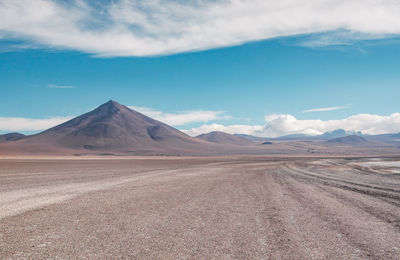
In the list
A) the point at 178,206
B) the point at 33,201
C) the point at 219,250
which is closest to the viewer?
the point at 219,250

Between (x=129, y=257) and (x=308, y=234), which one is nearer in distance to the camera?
(x=129, y=257)

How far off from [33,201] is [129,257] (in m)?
9.16

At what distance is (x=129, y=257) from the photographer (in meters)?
6.74

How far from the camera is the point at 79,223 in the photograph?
9.81 meters

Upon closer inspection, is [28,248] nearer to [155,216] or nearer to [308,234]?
[155,216]

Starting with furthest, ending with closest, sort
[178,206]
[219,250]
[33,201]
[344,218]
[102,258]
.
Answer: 1. [33,201]
2. [178,206]
3. [344,218]
4. [219,250]
5. [102,258]

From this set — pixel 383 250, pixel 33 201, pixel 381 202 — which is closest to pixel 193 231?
pixel 383 250

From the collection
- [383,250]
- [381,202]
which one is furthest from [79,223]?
[381,202]

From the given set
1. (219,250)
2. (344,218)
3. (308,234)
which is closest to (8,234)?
(219,250)

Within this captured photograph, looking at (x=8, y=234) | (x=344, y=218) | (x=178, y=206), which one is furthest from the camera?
(x=178, y=206)

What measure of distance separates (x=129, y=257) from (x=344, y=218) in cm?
709

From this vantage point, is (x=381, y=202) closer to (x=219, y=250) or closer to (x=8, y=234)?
(x=219, y=250)

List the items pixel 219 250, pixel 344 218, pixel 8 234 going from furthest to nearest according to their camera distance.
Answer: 1. pixel 344 218
2. pixel 8 234
3. pixel 219 250

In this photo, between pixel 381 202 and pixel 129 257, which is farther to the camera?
pixel 381 202
